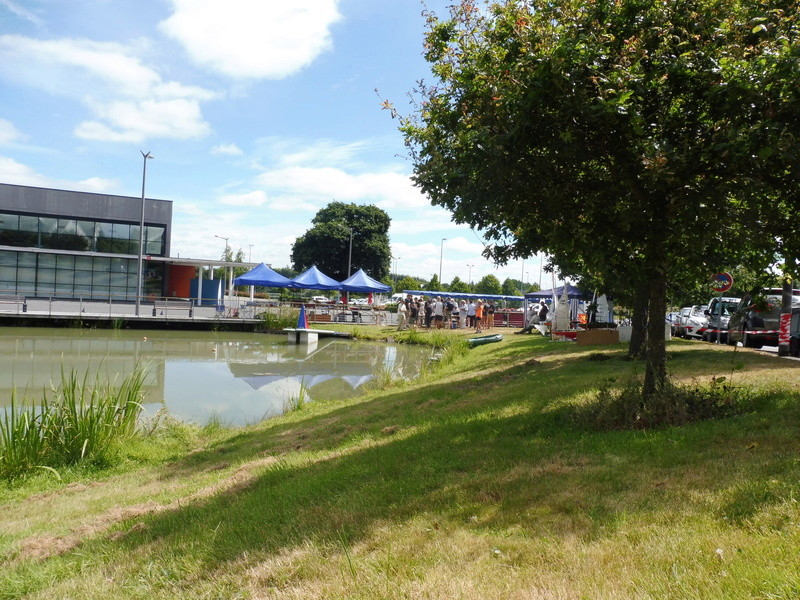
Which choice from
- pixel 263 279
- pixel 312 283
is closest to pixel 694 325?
pixel 312 283

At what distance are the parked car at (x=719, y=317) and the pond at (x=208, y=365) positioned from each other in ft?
31.7

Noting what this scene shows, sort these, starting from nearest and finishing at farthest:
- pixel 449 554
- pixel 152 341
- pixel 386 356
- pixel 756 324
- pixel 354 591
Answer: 1. pixel 354 591
2. pixel 449 554
3. pixel 756 324
4. pixel 386 356
5. pixel 152 341

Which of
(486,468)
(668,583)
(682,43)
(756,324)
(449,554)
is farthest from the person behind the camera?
(756,324)

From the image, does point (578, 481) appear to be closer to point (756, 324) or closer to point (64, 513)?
point (64, 513)

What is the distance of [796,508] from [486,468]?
2400 millimetres

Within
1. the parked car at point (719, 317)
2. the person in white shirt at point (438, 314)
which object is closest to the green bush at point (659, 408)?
the parked car at point (719, 317)

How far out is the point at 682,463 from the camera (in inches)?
192

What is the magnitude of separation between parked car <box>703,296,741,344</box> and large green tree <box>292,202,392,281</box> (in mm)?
47935

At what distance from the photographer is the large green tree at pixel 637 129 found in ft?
19.3

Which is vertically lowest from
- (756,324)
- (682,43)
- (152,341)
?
(152,341)

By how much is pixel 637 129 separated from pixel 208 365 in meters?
19.5

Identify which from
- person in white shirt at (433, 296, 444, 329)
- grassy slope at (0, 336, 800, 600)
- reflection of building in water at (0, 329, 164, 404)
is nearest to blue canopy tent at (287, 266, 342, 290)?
person in white shirt at (433, 296, 444, 329)

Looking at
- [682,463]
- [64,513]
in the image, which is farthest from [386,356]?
[682,463]

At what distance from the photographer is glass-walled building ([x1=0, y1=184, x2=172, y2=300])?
137 ft
